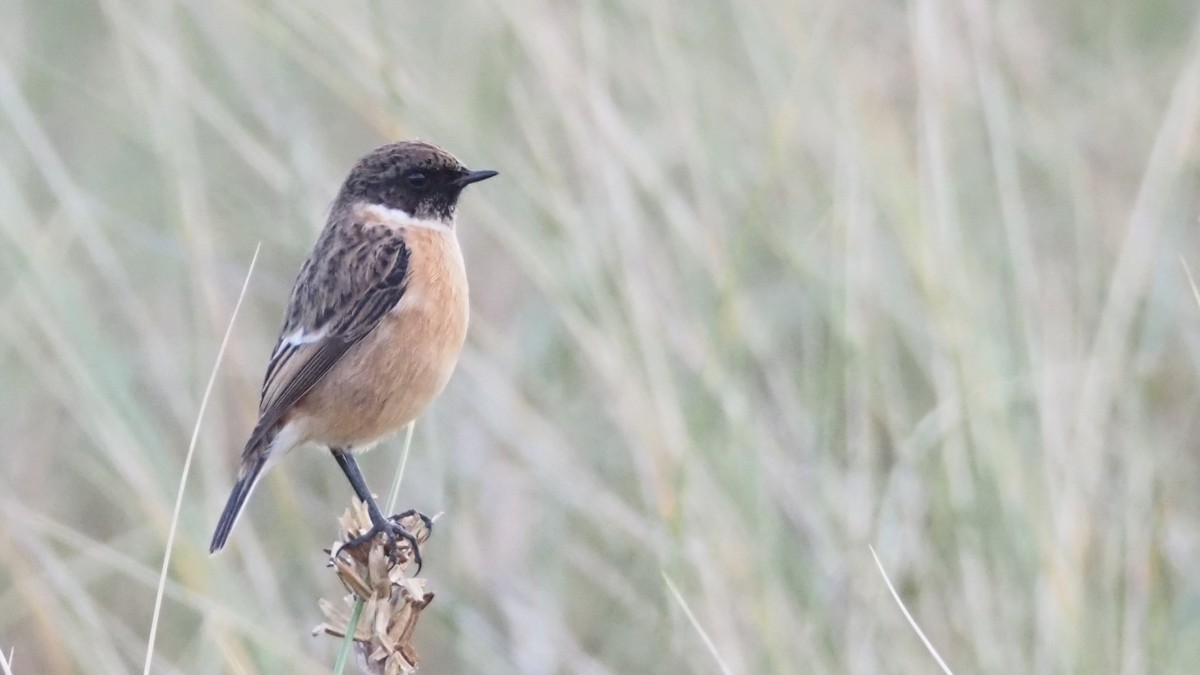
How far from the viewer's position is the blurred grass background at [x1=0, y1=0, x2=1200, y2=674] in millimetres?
3006

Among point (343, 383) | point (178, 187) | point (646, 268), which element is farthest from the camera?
point (646, 268)

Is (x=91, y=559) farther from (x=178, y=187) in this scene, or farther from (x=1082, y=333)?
(x=1082, y=333)

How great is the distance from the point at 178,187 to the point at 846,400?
1525 millimetres

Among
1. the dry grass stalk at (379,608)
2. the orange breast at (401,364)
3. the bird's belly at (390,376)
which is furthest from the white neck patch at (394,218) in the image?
the dry grass stalk at (379,608)

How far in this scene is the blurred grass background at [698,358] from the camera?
3006mm

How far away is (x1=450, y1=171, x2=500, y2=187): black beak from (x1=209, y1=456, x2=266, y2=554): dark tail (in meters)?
0.65

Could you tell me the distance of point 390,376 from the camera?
2805 millimetres

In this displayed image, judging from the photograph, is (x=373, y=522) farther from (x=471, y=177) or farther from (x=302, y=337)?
(x=471, y=177)

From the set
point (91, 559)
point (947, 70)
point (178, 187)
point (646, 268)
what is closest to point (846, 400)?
point (646, 268)

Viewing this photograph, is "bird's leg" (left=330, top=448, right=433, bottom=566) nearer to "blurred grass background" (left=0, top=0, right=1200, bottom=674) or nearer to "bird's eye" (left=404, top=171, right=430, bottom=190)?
"blurred grass background" (left=0, top=0, right=1200, bottom=674)

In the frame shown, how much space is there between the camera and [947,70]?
12.3 ft

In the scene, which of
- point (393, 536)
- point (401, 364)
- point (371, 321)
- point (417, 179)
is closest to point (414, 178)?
point (417, 179)

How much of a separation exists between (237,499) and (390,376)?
1.13 feet

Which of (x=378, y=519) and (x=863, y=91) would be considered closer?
(x=378, y=519)
